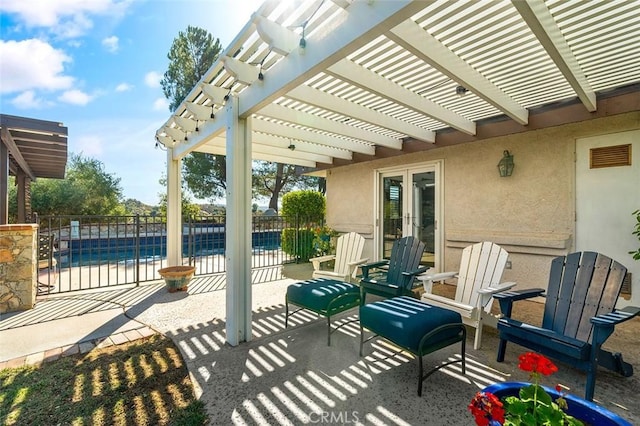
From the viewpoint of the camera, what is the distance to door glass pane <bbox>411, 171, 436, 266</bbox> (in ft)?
18.9

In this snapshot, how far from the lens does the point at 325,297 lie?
3.22 meters

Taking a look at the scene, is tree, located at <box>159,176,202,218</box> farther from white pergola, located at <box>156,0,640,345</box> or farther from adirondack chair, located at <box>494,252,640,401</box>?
adirondack chair, located at <box>494,252,640,401</box>

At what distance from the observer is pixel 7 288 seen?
404 centimetres

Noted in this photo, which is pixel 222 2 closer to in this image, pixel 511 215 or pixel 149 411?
pixel 149 411

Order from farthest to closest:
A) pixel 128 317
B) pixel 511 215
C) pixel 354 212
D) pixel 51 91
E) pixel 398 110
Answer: pixel 51 91, pixel 354 212, pixel 511 215, pixel 398 110, pixel 128 317

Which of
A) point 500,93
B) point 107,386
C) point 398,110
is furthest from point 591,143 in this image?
point 107,386

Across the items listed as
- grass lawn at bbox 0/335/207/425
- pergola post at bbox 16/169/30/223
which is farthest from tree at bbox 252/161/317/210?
grass lawn at bbox 0/335/207/425

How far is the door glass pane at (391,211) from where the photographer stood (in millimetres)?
6371

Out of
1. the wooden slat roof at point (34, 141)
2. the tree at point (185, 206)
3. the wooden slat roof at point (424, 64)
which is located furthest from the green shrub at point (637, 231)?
the tree at point (185, 206)

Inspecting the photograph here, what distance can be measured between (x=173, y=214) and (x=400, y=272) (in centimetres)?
473

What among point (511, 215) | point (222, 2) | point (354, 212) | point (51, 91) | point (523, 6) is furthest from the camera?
point (51, 91)

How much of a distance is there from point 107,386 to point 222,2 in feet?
13.1

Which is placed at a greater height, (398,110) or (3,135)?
(398,110)

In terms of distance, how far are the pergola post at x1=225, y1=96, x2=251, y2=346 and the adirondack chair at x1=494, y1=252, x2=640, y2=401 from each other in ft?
8.60
